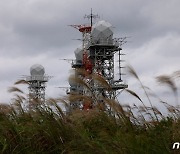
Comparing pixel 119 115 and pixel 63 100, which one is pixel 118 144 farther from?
pixel 63 100

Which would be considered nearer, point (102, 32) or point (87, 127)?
point (87, 127)

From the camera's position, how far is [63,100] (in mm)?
5566

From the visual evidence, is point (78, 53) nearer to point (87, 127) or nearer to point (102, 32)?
point (102, 32)

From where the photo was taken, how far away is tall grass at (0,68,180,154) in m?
4.13

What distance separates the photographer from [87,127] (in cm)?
579

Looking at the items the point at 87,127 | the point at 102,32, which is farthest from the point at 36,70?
the point at 87,127

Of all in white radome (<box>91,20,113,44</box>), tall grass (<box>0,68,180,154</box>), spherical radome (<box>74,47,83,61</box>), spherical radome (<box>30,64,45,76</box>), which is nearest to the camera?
tall grass (<box>0,68,180,154</box>)

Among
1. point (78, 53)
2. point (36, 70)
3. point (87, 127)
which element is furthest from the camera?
point (36, 70)

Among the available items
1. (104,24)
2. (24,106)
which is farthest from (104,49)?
(24,106)

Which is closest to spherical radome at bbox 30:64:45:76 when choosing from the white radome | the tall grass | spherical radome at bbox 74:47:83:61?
spherical radome at bbox 74:47:83:61

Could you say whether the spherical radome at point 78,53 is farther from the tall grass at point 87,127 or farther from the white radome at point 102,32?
the tall grass at point 87,127

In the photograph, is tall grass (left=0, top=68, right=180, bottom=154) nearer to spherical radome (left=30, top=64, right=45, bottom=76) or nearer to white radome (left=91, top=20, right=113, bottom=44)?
white radome (left=91, top=20, right=113, bottom=44)

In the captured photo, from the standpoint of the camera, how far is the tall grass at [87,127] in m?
4.13

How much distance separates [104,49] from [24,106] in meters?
55.5
